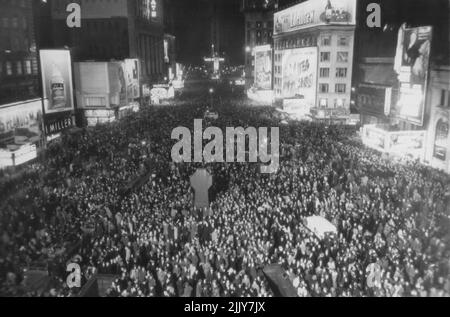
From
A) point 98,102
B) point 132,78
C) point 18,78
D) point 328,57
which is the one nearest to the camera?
point 18,78

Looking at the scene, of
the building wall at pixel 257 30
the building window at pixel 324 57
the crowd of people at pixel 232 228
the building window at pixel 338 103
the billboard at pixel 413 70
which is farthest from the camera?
the building wall at pixel 257 30

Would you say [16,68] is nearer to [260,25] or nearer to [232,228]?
[232,228]

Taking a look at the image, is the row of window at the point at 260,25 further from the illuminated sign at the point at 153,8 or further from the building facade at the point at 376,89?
the building facade at the point at 376,89

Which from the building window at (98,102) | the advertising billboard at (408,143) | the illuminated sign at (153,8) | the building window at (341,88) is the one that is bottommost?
the advertising billboard at (408,143)

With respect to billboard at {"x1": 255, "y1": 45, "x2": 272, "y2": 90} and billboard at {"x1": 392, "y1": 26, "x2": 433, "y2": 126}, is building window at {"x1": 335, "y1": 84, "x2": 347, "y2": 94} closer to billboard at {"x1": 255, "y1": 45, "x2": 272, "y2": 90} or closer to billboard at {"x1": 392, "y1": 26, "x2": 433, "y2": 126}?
billboard at {"x1": 392, "y1": 26, "x2": 433, "y2": 126}

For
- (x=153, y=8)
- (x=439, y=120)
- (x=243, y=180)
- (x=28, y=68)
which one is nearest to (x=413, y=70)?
(x=439, y=120)

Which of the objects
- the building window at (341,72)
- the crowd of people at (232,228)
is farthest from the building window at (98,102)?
the building window at (341,72)
